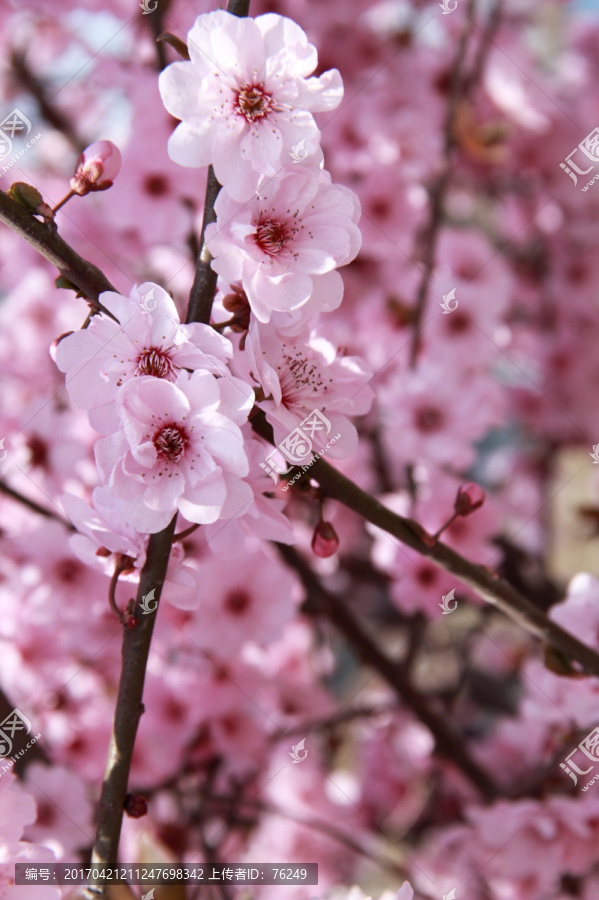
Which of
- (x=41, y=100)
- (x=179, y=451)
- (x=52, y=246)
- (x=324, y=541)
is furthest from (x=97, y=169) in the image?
(x=41, y=100)

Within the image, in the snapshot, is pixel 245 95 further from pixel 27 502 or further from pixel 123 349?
pixel 27 502

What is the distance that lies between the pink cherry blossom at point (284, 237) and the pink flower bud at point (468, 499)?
1.07 feet

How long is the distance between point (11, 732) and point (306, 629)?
1224mm

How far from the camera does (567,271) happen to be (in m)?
2.63

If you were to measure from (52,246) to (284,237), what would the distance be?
199 mm

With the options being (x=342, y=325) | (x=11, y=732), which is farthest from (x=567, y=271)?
(x=11, y=732)

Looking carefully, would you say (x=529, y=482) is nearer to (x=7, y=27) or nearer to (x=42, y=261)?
(x=42, y=261)

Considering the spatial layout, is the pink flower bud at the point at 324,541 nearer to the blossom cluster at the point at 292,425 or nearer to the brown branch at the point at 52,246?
the blossom cluster at the point at 292,425

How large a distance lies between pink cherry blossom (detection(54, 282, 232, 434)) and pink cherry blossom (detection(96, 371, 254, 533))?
1.0 inches

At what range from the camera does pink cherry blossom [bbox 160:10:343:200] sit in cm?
65

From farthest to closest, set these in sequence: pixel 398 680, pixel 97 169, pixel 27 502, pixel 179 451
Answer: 1. pixel 398 680
2. pixel 27 502
3. pixel 97 169
4. pixel 179 451

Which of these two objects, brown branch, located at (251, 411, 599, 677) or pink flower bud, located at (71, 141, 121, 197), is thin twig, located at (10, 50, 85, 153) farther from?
brown branch, located at (251, 411, 599, 677)

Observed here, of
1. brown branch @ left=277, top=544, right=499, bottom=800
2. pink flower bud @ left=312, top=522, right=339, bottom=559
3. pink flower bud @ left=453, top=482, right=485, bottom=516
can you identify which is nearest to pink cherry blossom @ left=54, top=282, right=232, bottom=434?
pink flower bud @ left=312, top=522, right=339, bottom=559

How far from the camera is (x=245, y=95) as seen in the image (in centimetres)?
69
